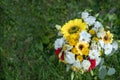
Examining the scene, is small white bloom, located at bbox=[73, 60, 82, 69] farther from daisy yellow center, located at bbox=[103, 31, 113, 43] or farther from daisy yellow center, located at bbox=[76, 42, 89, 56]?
daisy yellow center, located at bbox=[103, 31, 113, 43]

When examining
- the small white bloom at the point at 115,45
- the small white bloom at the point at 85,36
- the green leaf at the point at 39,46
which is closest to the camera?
the small white bloom at the point at 85,36

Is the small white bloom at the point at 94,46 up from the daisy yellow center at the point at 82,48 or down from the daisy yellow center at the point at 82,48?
up

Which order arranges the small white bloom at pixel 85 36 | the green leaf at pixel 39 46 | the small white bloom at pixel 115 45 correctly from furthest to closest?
the green leaf at pixel 39 46
the small white bloom at pixel 115 45
the small white bloom at pixel 85 36

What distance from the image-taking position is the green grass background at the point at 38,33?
290cm

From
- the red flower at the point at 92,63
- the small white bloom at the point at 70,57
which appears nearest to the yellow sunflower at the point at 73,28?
the small white bloom at the point at 70,57

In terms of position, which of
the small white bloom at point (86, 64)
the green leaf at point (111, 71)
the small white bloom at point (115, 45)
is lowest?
the small white bloom at point (86, 64)

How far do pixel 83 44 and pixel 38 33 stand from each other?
0.55 meters

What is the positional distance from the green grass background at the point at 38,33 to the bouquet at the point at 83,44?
0.64ft

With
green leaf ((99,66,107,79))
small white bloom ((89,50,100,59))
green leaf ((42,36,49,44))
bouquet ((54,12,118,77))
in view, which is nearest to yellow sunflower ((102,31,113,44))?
bouquet ((54,12,118,77))

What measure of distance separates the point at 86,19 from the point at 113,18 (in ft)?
1.48

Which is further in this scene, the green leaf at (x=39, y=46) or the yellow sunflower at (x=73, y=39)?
the green leaf at (x=39, y=46)

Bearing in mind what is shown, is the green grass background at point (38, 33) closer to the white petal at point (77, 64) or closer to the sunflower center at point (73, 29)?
the white petal at point (77, 64)

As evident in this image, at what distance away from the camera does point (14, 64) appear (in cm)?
291

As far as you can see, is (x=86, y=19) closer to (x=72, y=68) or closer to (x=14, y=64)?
(x=72, y=68)
